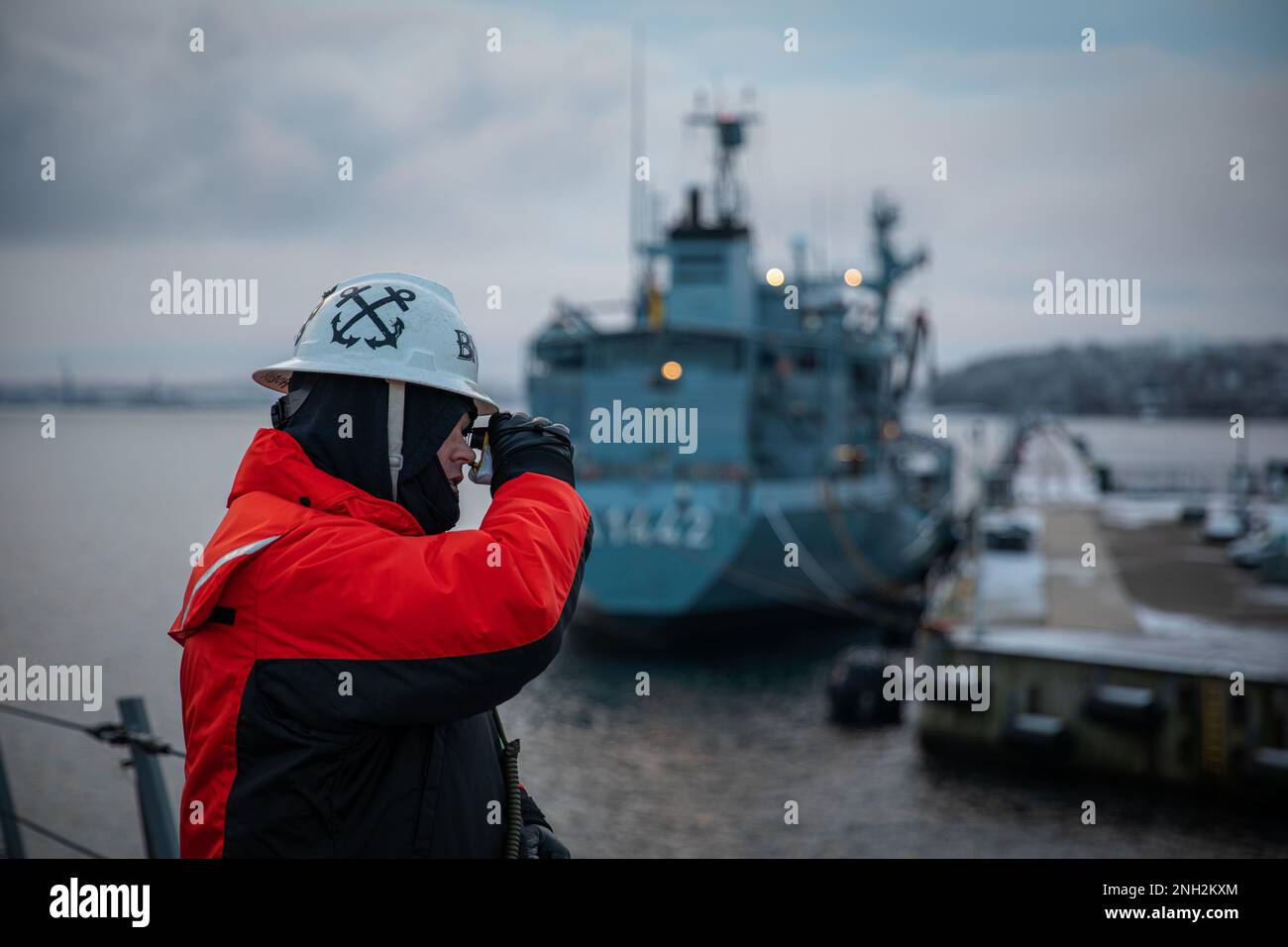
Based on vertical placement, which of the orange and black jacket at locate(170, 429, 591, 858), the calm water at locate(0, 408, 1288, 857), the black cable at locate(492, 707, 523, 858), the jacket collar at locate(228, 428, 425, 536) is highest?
the jacket collar at locate(228, 428, 425, 536)

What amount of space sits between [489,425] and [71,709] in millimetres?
23400

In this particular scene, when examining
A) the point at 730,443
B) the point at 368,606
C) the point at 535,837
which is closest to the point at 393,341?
the point at 368,606

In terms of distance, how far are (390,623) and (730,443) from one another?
73.7 feet

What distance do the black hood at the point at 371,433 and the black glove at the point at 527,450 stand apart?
0.35ft

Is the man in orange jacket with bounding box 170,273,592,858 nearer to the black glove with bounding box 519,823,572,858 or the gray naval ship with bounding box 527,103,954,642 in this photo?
the black glove with bounding box 519,823,572,858

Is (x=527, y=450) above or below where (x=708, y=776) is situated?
above

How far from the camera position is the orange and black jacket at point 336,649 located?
166 cm

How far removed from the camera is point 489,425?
208 centimetres

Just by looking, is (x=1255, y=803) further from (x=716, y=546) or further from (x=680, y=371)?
(x=680, y=371)

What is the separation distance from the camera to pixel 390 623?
165 cm

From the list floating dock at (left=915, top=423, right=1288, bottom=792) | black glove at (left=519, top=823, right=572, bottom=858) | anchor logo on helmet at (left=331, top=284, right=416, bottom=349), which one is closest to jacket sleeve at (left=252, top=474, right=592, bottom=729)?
anchor logo on helmet at (left=331, top=284, right=416, bottom=349)

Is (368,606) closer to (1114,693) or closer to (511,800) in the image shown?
(511,800)

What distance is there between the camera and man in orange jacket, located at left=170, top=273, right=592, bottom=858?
1.66 meters
